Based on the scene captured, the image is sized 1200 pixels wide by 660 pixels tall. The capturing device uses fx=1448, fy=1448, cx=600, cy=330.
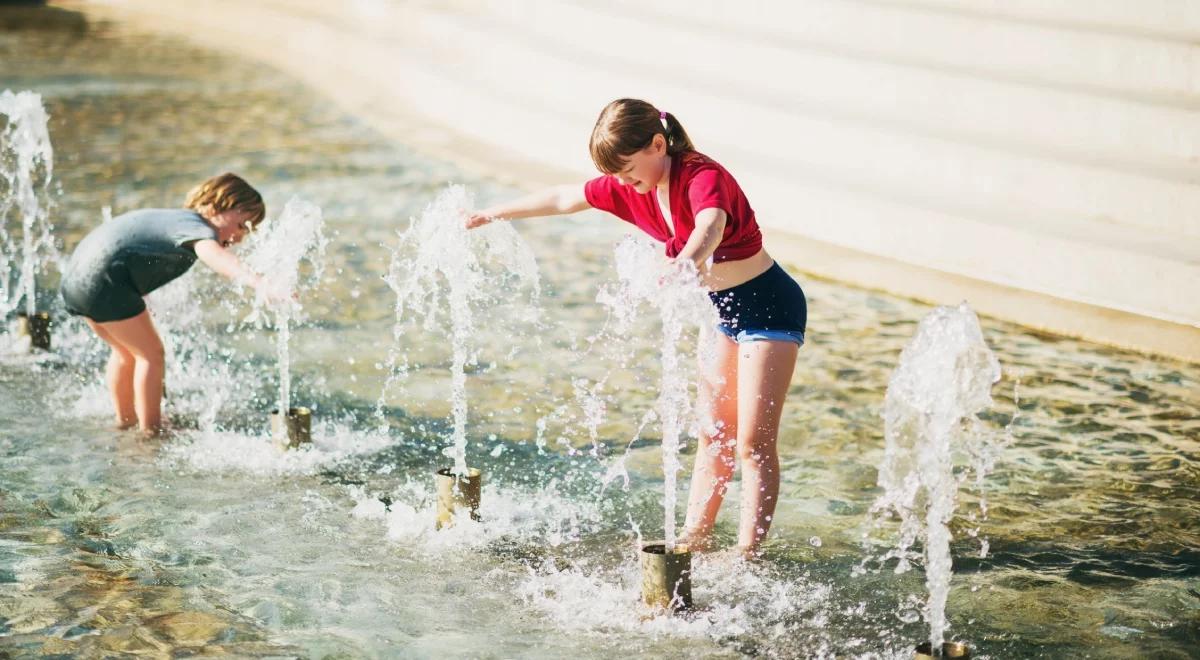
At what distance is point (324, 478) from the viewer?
5.30 metres

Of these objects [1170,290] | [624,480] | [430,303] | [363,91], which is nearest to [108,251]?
[624,480]

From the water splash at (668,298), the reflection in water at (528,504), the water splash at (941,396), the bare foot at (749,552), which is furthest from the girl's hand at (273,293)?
the water splash at (941,396)

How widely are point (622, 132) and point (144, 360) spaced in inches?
99.6

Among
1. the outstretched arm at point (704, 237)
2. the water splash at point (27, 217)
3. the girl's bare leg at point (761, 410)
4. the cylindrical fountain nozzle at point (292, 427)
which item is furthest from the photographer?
the water splash at point (27, 217)

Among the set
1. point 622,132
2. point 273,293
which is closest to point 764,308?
point 622,132

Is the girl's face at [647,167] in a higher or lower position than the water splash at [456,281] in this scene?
higher

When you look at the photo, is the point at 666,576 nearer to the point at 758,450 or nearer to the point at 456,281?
the point at 758,450

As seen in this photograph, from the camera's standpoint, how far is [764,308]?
4227 mm

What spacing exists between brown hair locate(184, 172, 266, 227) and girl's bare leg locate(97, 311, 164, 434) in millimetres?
507

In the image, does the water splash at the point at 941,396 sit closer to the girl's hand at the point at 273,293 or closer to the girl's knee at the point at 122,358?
the girl's hand at the point at 273,293

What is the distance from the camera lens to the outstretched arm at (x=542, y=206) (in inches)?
175

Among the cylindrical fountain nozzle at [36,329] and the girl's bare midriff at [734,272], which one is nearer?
the girl's bare midriff at [734,272]

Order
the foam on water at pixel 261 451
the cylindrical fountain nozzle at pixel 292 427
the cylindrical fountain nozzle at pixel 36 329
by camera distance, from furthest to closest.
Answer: the cylindrical fountain nozzle at pixel 36 329 < the cylindrical fountain nozzle at pixel 292 427 < the foam on water at pixel 261 451

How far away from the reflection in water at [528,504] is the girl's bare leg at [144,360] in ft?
0.46
